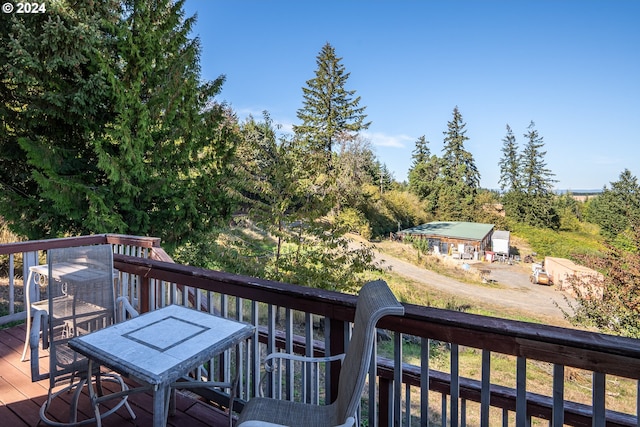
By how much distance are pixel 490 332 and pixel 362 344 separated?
1.50ft

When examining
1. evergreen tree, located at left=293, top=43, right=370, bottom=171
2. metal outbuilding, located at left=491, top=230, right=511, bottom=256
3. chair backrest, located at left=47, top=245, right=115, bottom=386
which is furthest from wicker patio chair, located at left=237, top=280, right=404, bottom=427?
metal outbuilding, located at left=491, top=230, right=511, bottom=256

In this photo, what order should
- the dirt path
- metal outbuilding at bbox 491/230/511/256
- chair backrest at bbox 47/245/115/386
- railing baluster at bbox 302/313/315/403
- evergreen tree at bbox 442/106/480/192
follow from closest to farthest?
railing baluster at bbox 302/313/315/403, chair backrest at bbox 47/245/115/386, the dirt path, metal outbuilding at bbox 491/230/511/256, evergreen tree at bbox 442/106/480/192

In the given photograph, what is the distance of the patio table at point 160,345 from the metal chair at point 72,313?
452 mm

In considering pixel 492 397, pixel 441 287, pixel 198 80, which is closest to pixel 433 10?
pixel 441 287

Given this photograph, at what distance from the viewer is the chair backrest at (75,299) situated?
6.56 feet

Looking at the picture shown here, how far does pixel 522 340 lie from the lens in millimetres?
1123

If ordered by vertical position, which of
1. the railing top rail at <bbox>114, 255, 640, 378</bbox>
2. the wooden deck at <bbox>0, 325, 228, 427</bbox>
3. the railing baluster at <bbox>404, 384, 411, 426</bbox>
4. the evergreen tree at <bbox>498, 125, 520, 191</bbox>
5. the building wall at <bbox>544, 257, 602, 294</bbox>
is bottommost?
the building wall at <bbox>544, 257, 602, 294</bbox>

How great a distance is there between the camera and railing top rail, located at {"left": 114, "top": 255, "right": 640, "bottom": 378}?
3.28 feet

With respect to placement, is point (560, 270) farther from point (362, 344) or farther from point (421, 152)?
point (421, 152)

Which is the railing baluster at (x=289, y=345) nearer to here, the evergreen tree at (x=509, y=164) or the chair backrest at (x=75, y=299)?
the chair backrest at (x=75, y=299)

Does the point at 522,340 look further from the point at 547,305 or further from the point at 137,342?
the point at 547,305

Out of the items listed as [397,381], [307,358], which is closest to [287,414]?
[307,358]

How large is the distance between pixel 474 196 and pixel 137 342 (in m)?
35.8

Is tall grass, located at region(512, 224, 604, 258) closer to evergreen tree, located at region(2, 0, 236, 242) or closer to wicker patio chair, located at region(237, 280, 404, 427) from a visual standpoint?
evergreen tree, located at region(2, 0, 236, 242)
